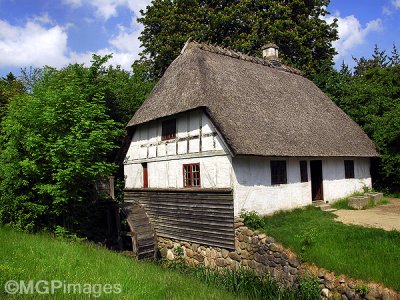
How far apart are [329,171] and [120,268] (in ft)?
39.4

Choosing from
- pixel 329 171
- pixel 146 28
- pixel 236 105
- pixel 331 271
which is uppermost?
pixel 146 28

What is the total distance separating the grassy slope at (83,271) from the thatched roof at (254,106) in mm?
5484

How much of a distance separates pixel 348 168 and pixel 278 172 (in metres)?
6.06

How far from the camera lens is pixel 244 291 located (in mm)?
10469

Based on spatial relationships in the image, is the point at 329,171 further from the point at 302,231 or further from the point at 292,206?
the point at 302,231

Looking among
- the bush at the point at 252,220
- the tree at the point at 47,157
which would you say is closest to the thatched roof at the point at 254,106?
the bush at the point at 252,220

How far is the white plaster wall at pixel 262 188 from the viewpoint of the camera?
12.5 meters

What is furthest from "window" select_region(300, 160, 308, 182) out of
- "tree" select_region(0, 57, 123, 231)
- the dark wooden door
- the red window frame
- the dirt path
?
"tree" select_region(0, 57, 123, 231)

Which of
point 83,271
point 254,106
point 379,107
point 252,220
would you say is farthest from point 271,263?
point 379,107

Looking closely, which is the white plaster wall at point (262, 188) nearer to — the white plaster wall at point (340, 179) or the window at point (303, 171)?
the window at point (303, 171)

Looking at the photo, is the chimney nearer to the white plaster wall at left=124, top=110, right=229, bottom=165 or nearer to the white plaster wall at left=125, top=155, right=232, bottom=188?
the white plaster wall at left=124, top=110, right=229, bottom=165

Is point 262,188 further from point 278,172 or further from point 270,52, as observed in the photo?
point 270,52

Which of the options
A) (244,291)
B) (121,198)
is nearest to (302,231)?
(244,291)

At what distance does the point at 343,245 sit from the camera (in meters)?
10.1
